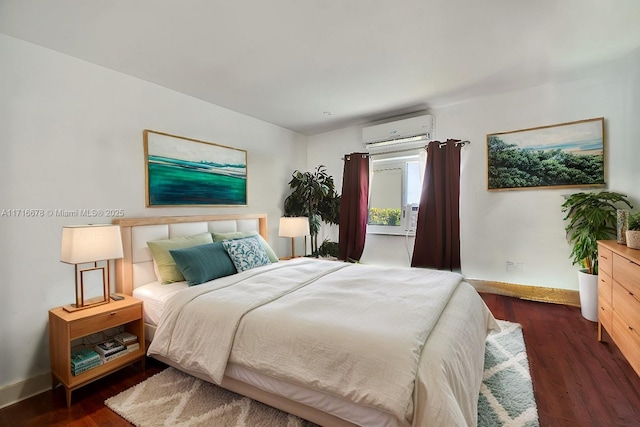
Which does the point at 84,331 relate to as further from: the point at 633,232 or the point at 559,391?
the point at 633,232

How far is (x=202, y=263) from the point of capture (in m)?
2.38

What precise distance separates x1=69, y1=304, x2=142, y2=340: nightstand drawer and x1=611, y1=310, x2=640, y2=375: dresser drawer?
132 inches

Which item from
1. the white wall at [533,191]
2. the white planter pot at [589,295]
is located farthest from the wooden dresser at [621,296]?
the white wall at [533,191]

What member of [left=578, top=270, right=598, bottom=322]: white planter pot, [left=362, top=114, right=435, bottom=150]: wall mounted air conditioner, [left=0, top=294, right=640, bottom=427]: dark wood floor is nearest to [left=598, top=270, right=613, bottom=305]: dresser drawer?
[left=578, top=270, right=598, bottom=322]: white planter pot

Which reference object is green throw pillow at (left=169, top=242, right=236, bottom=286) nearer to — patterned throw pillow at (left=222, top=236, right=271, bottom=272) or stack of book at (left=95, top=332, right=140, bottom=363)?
patterned throw pillow at (left=222, top=236, right=271, bottom=272)

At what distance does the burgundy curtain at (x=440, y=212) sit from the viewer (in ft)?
11.3

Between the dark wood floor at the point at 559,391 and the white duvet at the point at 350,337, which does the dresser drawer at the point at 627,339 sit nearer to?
the dark wood floor at the point at 559,391

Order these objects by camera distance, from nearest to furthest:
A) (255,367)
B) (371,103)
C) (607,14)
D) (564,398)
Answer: (255,367)
(564,398)
(607,14)
(371,103)

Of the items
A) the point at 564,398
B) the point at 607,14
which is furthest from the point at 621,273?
the point at 607,14

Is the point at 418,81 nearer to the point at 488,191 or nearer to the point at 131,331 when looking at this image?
the point at 488,191

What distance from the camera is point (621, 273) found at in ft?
6.54

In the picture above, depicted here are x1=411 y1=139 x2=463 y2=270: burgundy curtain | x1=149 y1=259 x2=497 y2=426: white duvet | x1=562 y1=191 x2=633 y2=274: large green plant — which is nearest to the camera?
x1=149 y1=259 x2=497 y2=426: white duvet

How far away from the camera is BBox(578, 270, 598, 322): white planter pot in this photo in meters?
2.66

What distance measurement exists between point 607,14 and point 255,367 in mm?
3163
